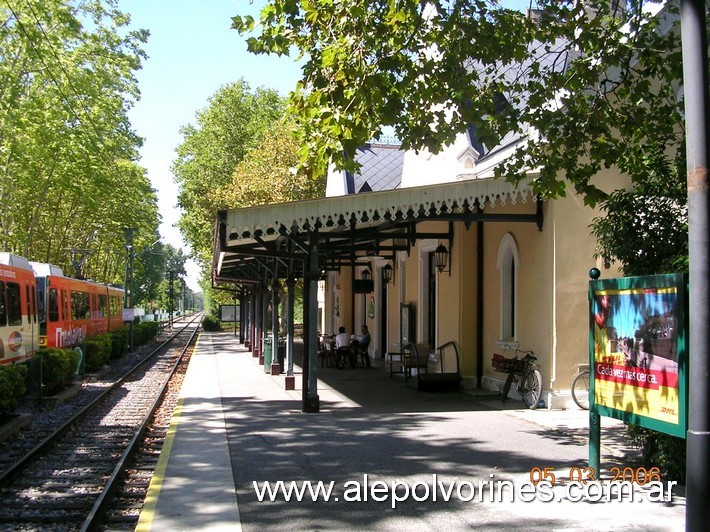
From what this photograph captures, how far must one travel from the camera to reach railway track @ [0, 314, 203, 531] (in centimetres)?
678

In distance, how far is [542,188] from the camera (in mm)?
9484

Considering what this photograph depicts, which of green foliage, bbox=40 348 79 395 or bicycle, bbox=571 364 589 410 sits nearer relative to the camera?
bicycle, bbox=571 364 589 410

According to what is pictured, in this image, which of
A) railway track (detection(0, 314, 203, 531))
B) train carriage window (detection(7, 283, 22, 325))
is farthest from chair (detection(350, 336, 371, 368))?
train carriage window (detection(7, 283, 22, 325))

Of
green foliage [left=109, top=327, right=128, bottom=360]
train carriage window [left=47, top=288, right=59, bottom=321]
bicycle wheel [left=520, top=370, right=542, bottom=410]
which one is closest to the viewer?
bicycle wheel [left=520, top=370, right=542, bottom=410]

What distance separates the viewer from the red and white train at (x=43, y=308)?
14.5 meters

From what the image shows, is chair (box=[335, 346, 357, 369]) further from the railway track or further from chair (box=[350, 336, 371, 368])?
the railway track

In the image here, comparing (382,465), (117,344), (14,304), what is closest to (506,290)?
(382,465)

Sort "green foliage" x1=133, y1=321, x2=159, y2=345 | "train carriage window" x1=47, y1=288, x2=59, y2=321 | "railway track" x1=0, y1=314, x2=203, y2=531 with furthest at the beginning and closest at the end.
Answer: "green foliage" x1=133, y1=321, x2=159, y2=345
"train carriage window" x1=47, y1=288, x2=59, y2=321
"railway track" x1=0, y1=314, x2=203, y2=531

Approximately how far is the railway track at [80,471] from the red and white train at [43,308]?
7.21 feet

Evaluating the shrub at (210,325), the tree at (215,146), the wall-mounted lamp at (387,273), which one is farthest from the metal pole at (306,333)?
the shrub at (210,325)

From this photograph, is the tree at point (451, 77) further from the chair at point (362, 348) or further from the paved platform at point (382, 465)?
the chair at point (362, 348)

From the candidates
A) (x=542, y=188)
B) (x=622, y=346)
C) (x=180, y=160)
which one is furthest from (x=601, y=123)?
(x=180, y=160)

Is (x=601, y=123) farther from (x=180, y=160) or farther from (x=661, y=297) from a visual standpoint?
(x=180, y=160)

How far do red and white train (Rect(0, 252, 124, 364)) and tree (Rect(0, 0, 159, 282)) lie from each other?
179 inches
